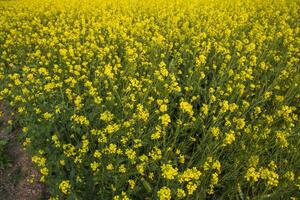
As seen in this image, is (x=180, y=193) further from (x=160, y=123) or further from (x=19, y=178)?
(x=19, y=178)

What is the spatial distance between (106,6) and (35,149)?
7.11 m

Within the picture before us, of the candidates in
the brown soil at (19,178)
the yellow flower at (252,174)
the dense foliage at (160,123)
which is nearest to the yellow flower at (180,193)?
the dense foliage at (160,123)

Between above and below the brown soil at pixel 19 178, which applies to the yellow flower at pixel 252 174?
above

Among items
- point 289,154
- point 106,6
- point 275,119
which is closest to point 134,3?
point 106,6

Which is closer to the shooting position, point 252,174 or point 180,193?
point 180,193

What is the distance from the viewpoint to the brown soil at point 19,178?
3803 millimetres

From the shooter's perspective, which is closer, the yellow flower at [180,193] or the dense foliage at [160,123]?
the yellow flower at [180,193]

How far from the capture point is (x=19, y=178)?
402 cm

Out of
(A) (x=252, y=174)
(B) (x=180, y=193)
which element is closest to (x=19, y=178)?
(B) (x=180, y=193)

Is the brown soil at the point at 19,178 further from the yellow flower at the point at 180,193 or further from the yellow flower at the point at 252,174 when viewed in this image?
the yellow flower at the point at 252,174

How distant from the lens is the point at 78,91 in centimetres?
433

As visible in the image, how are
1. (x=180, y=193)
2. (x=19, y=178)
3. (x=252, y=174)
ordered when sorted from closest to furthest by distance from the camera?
(x=180, y=193), (x=252, y=174), (x=19, y=178)

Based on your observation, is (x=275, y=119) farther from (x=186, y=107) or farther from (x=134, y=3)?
(x=134, y=3)

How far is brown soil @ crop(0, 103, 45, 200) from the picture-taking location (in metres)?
3.80
